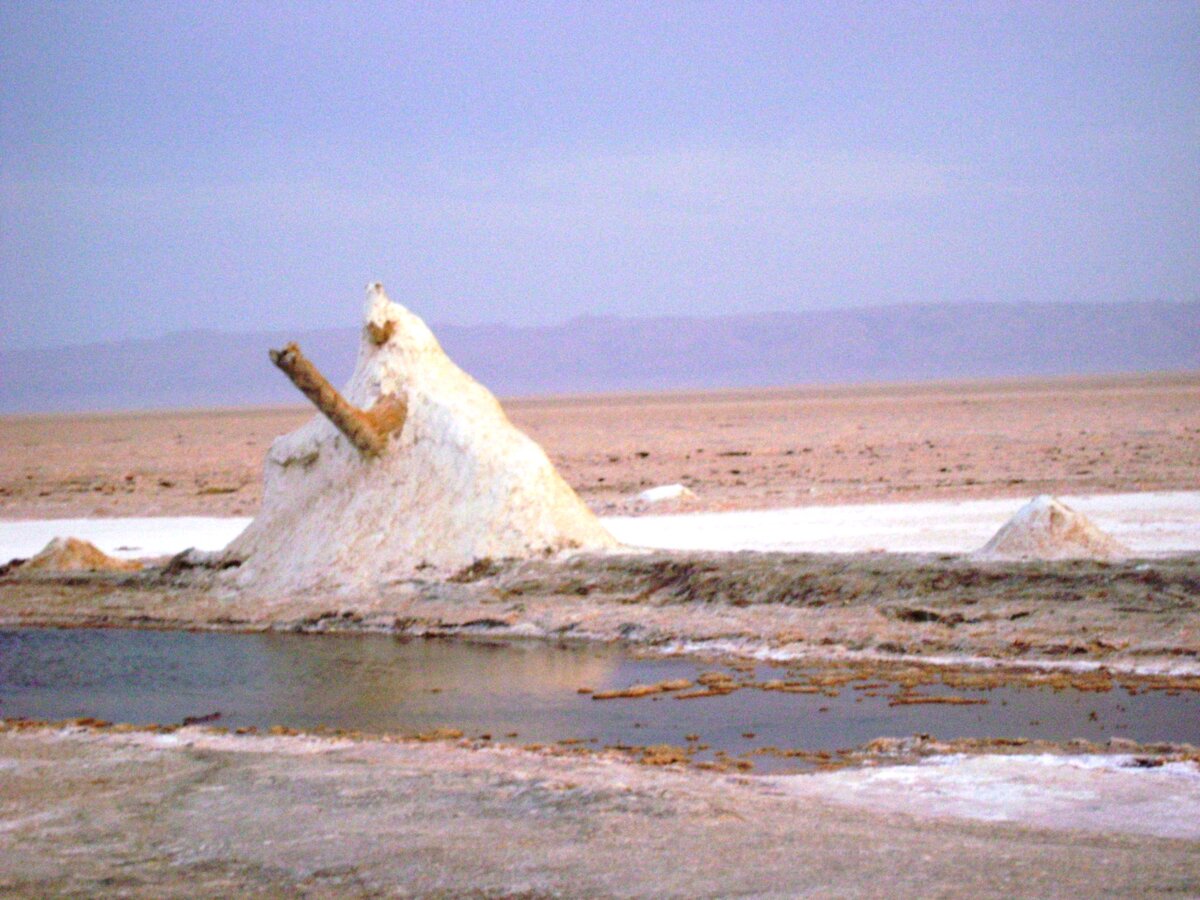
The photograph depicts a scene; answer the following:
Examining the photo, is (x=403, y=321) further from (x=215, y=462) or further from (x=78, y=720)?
(x=215, y=462)

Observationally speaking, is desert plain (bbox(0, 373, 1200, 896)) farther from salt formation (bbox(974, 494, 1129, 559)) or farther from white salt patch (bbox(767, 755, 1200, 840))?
salt formation (bbox(974, 494, 1129, 559))

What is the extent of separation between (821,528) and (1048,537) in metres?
4.32

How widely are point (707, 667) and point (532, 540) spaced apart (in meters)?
2.71

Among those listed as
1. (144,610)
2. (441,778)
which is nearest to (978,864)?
(441,778)

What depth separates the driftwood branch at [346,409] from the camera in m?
11.1

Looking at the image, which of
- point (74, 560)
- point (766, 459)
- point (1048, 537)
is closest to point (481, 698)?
point (1048, 537)

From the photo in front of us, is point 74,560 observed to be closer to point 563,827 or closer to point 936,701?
point 936,701

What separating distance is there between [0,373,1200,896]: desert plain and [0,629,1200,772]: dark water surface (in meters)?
0.42

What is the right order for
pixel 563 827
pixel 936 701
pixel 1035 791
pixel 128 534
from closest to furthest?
pixel 563 827 → pixel 1035 791 → pixel 936 701 → pixel 128 534

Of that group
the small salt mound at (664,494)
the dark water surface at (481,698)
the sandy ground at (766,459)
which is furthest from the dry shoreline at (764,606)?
the small salt mound at (664,494)

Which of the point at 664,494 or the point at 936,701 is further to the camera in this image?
the point at 664,494

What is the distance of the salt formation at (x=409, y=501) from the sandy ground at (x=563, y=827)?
15.2ft

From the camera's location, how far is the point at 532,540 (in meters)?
11.5

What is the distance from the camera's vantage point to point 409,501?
11.7m
